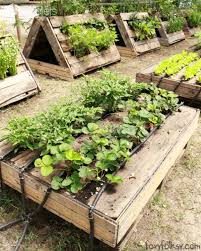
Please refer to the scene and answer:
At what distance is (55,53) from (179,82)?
2775 mm

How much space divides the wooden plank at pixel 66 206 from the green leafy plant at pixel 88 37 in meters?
4.23

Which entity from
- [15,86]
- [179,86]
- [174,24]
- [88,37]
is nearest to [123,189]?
[179,86]

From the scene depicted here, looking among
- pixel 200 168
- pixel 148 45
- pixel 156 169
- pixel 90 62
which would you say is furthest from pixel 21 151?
pixel 148 45

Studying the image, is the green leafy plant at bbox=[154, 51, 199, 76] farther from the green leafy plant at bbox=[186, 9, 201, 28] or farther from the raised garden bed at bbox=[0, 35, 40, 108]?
the green leafy plant at bbox=[186, 9, 201, 28]

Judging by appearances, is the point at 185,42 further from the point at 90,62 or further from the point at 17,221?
the point at 17,221

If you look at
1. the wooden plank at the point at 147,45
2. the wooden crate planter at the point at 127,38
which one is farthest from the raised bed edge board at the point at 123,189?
the wooden plank at the point at 147,45

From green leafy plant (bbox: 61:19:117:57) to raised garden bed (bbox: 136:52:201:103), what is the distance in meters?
1.67

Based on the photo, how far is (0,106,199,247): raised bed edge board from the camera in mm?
2436

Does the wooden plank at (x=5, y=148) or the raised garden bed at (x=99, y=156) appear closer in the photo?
the raised garden bed at (x=99, y=156)

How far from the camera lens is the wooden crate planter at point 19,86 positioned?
17.1 feet

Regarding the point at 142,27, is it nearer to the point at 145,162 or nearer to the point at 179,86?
the point at 179,86

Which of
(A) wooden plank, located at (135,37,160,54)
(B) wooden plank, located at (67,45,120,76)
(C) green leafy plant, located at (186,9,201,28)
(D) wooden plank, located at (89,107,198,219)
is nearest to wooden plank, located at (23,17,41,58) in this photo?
(B) wooden plank, located at (67,45,120,76)

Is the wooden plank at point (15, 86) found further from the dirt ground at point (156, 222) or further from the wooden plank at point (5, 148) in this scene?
the dirt ground at point (156, 222)

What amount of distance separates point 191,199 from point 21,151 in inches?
75.5
